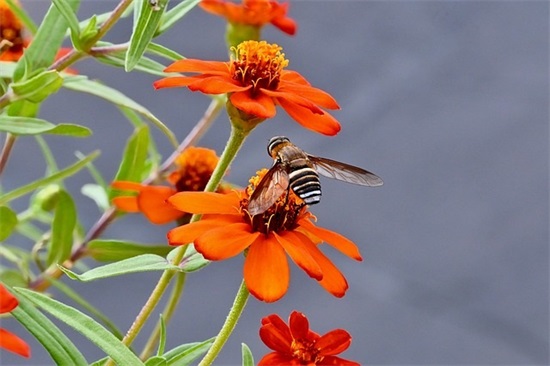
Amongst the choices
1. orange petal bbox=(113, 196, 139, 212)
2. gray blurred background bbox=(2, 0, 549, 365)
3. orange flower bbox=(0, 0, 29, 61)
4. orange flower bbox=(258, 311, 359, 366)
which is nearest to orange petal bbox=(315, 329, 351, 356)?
orange flower bbox=(258, 311, 359, 366)

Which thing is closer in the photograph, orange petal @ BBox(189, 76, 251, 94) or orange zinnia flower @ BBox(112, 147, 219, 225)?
orange petal @ BBox(189, 76, 251, 94)

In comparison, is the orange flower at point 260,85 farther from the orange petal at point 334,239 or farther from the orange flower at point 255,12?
the orange flower at point 255,12

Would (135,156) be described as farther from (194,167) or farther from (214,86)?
(214,86)

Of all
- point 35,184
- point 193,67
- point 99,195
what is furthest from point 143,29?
point 99,195

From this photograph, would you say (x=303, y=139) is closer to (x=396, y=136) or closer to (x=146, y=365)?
(x=396, y=136)

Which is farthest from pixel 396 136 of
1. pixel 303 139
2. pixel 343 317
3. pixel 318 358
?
pixel 318 358

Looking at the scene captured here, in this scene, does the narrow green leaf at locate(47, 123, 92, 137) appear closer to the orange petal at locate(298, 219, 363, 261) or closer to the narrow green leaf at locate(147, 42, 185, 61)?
the narrow green leaf at locate(147, 42, 185, 61)
